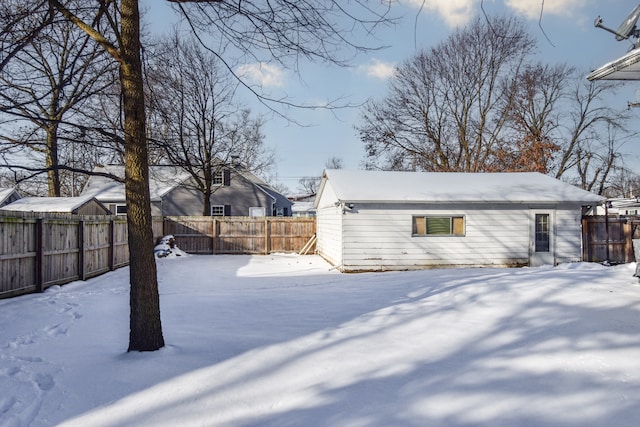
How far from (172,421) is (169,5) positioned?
14.9ft

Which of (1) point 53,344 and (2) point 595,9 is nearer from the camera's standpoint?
(2) point 595,9

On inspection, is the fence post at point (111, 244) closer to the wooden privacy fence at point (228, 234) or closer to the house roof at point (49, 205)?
the house roof at point (49, 205)

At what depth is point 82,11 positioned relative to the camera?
16.4ft

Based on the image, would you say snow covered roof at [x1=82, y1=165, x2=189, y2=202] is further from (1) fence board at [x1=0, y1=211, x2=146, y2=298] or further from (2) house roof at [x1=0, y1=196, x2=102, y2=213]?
(1) fence board at [x1=0, y1=211, x2=146, y2=298]

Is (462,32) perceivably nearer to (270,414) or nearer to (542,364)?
(542,364)

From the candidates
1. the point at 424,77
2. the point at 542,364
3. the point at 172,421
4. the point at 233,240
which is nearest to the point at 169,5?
the point at 172,421

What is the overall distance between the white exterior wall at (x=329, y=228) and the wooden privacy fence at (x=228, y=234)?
2115 millimetres

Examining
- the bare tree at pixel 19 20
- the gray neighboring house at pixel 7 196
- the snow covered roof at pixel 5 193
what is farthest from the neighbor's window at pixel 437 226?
the snow covered roof at pixel 5 193

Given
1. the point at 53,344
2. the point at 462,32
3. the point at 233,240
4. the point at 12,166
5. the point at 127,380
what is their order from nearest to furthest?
the point at 127,380 < the point at 12,166 < the point at 53,344 < the point at 233,240 < the point at 462,32

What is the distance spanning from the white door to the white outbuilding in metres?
0.03

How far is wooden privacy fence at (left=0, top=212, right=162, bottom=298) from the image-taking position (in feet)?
24.9

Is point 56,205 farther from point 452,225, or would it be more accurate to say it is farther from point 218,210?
point 452,225

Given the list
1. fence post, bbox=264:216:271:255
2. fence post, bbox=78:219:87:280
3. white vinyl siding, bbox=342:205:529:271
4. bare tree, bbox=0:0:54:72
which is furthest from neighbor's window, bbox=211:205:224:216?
bare tree, bbox=0:0:54:72

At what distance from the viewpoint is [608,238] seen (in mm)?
14508
